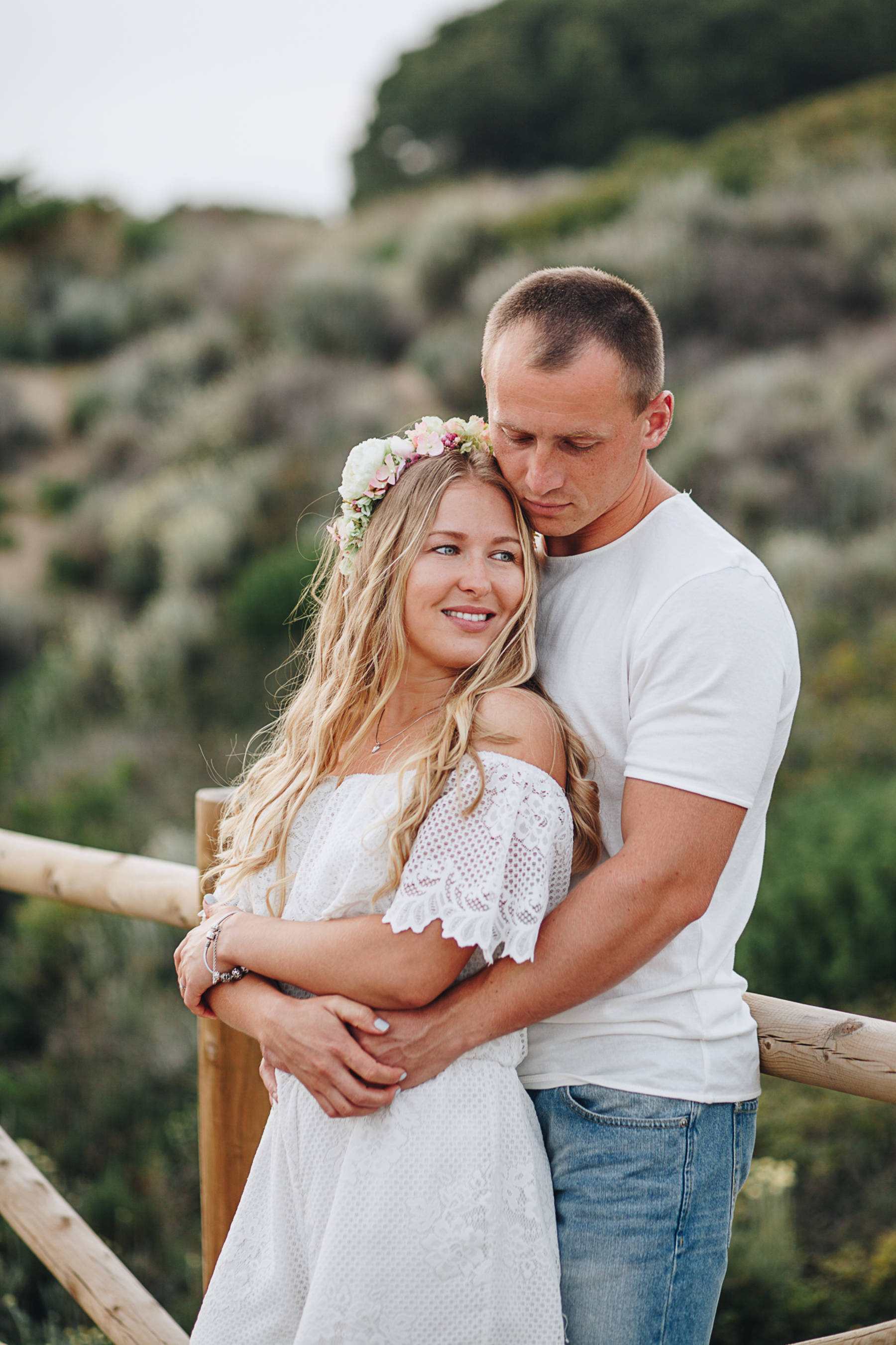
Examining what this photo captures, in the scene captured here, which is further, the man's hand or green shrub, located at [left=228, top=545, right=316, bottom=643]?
green shrub, located at [left=228, top=545, right=316, bottom=643]

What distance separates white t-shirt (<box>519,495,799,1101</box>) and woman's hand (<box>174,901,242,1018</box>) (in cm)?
55

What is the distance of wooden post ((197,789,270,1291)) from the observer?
8.09 feet

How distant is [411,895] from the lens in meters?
1.62

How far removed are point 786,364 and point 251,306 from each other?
811cm

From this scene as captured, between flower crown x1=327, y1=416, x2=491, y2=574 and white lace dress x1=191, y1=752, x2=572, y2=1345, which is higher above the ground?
flower crown x1=327, y1=416, x2=491, y2=574

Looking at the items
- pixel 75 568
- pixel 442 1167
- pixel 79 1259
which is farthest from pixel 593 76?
pixel 442 1167

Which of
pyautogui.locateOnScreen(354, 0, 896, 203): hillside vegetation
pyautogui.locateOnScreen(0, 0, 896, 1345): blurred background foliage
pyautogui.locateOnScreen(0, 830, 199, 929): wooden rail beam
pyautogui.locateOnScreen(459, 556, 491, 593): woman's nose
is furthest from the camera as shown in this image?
pyautogui.locateOnScreen(354, 0, 896, 203): hillside vegetation

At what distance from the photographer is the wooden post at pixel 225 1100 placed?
2.46 meters

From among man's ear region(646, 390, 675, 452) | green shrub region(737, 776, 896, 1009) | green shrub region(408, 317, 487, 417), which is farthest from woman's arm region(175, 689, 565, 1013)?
green shrub region(408, 317, 487, 417)

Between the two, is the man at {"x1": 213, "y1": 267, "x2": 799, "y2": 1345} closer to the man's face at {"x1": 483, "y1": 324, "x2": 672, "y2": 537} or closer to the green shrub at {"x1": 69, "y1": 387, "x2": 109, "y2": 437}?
the man's face at {"x1": 483, "y1": 324, "x2": 672, "y2": 537}

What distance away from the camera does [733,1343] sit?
3467 mm

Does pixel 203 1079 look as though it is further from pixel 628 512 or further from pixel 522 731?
pixel 628 512

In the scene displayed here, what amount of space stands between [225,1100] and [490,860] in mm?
1236

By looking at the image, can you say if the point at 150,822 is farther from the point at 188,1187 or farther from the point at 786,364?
the point at 786,364
